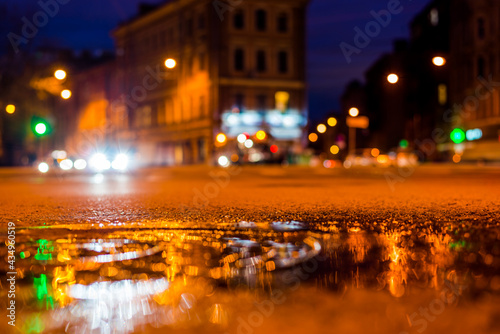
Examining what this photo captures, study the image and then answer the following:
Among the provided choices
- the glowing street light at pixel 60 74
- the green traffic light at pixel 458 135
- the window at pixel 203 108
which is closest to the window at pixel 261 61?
the window at pixel 203 108

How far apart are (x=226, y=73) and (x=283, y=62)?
18.5 ft

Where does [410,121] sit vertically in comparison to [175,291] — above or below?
above

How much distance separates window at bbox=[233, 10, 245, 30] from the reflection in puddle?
5016cm

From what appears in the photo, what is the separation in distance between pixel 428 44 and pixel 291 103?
19997 millimetres

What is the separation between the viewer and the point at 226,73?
55281 mm

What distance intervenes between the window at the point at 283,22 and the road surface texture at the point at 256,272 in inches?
1962

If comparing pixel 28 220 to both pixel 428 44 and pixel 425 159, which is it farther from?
pixel 428 44

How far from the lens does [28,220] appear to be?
8.25 m

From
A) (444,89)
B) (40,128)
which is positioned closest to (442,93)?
(444,89)

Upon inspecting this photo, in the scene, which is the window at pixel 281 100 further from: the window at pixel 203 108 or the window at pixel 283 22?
the window at pixel 203 108

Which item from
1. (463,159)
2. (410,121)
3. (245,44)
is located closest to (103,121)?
(245,44)

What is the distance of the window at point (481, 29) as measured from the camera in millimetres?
50844

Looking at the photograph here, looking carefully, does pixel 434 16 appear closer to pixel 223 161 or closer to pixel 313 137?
pixel 223 161

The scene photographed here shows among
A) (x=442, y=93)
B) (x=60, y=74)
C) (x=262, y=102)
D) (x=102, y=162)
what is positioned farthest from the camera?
(x=442, y=93)
